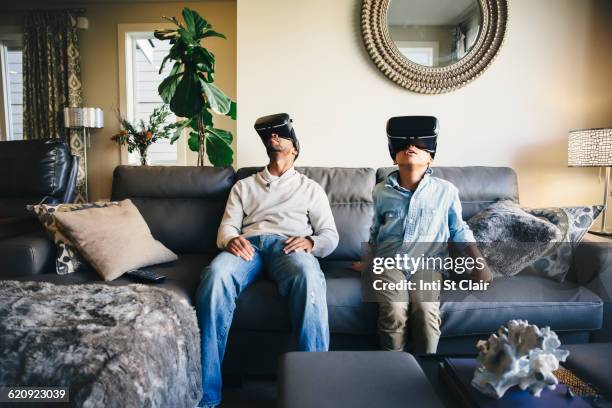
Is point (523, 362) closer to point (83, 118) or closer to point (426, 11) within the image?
point (426, 11)

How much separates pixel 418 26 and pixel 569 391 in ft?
6.72

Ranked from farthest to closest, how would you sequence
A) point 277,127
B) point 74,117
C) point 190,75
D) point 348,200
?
1. point 74,117
2. point 190,75
3. point 348,200
4. point 277,127

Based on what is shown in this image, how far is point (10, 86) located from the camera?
4543 mm

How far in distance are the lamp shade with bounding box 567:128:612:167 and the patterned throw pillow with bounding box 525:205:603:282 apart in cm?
47

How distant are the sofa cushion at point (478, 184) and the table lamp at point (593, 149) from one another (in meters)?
0.38

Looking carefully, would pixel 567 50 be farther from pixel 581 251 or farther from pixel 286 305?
pixel 286 305

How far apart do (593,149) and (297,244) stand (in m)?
1.60

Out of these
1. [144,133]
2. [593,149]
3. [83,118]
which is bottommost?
[593,149]

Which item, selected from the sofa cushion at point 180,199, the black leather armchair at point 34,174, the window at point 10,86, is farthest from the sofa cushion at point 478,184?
the window at point 10,86

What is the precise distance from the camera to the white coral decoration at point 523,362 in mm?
697

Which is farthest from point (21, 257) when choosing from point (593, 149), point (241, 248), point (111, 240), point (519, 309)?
point (593, 149)

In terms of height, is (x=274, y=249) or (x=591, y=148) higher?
(x=591, y=148)

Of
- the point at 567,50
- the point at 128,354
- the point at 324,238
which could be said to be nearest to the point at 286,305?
the point at 324,238

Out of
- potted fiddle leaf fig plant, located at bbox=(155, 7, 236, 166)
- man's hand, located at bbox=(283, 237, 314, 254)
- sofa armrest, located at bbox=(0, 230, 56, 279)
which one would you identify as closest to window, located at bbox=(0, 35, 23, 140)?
potted fiddle leaf fig plant, located at bbox=(155, 7, 236, 166)
